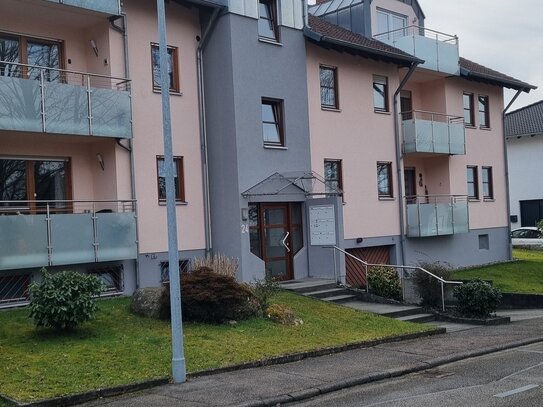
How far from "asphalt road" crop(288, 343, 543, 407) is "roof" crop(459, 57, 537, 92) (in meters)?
A: 18.3

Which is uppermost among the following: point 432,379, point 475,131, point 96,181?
point 475,131

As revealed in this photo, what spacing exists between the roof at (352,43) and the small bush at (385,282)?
7149mm

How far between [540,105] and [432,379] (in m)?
45.8

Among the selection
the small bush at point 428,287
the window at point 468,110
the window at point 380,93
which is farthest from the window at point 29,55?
the window at point 468,110

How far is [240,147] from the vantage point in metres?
19.7

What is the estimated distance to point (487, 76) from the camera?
2992cm

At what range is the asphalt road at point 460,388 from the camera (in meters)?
9.75

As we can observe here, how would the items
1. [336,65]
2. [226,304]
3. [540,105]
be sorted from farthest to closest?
[540,105] < [336,65] < [226,304]

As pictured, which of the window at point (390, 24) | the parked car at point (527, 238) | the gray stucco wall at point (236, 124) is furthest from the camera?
the parked car at point (527, 238)

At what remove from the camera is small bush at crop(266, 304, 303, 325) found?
1561 cm

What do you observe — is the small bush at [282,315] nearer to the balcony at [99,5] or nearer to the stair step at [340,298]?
the stair step at [340,298]

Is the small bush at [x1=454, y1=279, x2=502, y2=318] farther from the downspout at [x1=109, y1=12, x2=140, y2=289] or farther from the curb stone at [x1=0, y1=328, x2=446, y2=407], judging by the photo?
the downspout at [x1=109, y1=12, x2=140, y2=289]

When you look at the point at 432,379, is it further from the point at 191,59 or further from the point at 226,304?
the point at 191,59

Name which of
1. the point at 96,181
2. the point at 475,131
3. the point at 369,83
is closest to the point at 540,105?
the point at 475,131
